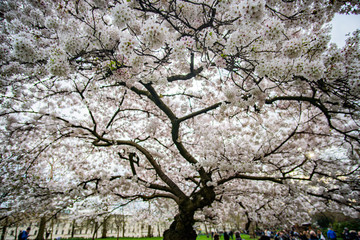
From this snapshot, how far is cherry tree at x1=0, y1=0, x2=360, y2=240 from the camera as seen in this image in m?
1.88

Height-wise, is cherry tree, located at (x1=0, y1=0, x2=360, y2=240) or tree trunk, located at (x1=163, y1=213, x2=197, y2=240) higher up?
cherry tree, located at (x1=0, y1=0, x2=360, y2=240)

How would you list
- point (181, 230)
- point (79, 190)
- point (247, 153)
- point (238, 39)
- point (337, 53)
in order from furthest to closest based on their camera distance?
point (247, 153)
point (79, 190)
point (181, 230)
point (337, 53)
point (238, 39)

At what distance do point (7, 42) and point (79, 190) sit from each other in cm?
542

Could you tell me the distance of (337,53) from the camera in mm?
2100

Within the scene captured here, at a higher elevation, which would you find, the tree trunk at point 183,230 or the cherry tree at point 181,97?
the cherry tree at point 181,97

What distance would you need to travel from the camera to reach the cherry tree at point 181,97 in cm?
188

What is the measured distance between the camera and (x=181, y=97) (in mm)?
7023

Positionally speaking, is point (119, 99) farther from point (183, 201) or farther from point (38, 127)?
point (183, 201)

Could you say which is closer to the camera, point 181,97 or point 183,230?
point 183,230

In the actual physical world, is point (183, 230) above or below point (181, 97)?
below

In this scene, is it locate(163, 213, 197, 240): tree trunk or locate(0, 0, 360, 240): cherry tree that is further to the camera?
locate(163, 213, 197, 240): tree trunk

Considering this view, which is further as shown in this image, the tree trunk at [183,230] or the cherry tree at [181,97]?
the tree trunk at [183,230]

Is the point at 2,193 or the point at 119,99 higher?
the point at 119,99

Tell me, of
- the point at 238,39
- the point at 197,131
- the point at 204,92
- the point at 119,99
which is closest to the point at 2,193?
the point at 119,99
